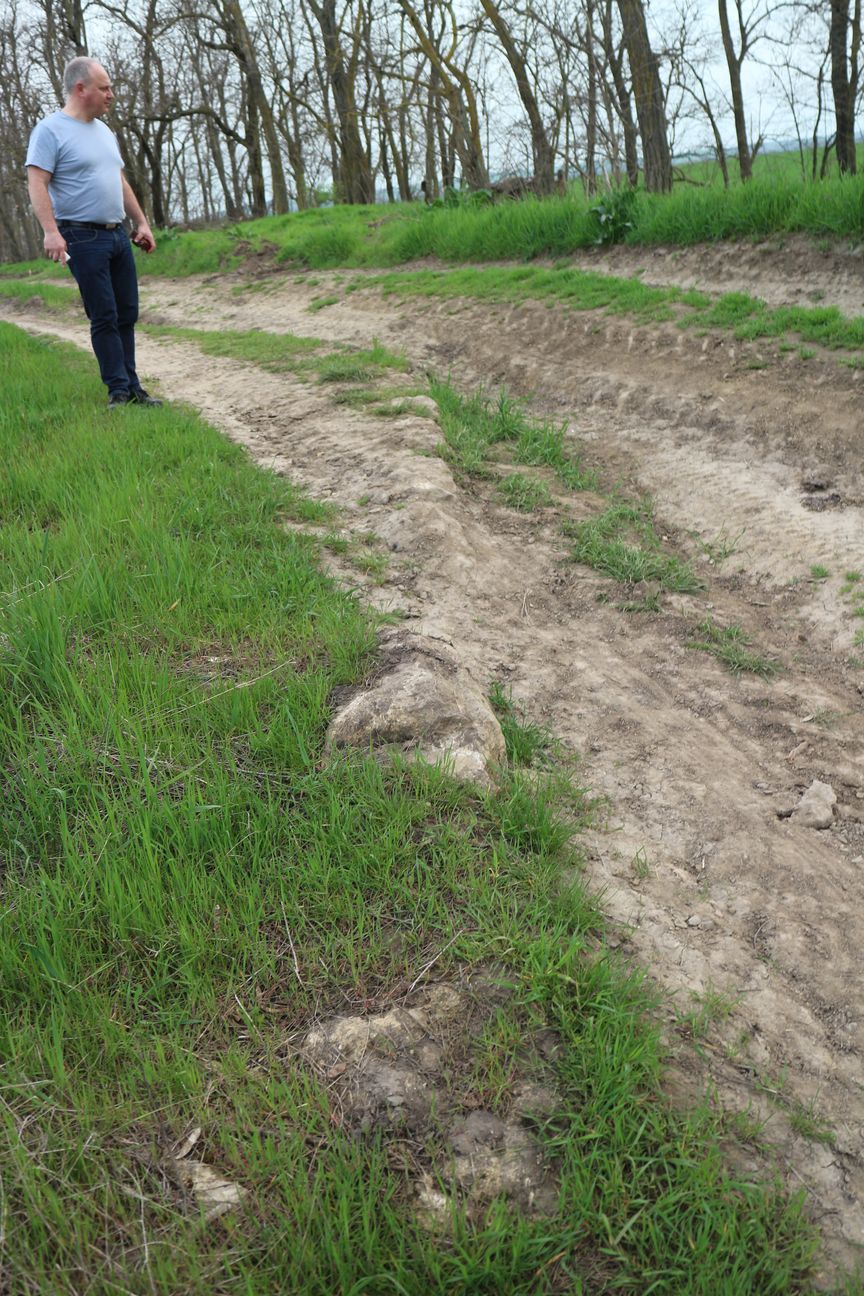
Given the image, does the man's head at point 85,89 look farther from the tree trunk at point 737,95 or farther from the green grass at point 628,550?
the tree trunk at point 737,95

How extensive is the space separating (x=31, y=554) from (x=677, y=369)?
15.3 feet

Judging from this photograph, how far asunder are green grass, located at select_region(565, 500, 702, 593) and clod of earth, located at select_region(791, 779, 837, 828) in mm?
1473

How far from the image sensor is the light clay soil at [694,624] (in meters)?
2.08

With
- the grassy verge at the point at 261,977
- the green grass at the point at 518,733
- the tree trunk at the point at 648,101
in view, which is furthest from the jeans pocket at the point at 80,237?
Result: the tree trunk at the point at 648,101

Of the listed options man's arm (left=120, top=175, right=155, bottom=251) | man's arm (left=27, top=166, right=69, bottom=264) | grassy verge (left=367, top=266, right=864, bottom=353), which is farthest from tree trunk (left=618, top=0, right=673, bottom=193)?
man's arm (left=27, top=166, right=69, bottom=264)

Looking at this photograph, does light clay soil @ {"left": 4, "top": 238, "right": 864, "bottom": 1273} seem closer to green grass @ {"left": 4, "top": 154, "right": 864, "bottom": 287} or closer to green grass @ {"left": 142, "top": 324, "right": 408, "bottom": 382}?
green grass @ {"left": 142, "top": 324, "right": 408, "bottom": 382}

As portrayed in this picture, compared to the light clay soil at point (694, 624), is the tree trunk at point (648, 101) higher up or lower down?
higher up

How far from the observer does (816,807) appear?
2.82m

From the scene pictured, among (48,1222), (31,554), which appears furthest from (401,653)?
(48,1222)

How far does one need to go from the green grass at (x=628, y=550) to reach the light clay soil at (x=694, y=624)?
110 millimetres

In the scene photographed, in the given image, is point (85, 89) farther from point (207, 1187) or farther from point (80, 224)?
point (207, 1187)

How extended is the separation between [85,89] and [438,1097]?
19.7ft

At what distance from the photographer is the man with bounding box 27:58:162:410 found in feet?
17.2

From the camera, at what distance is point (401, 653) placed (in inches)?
117
